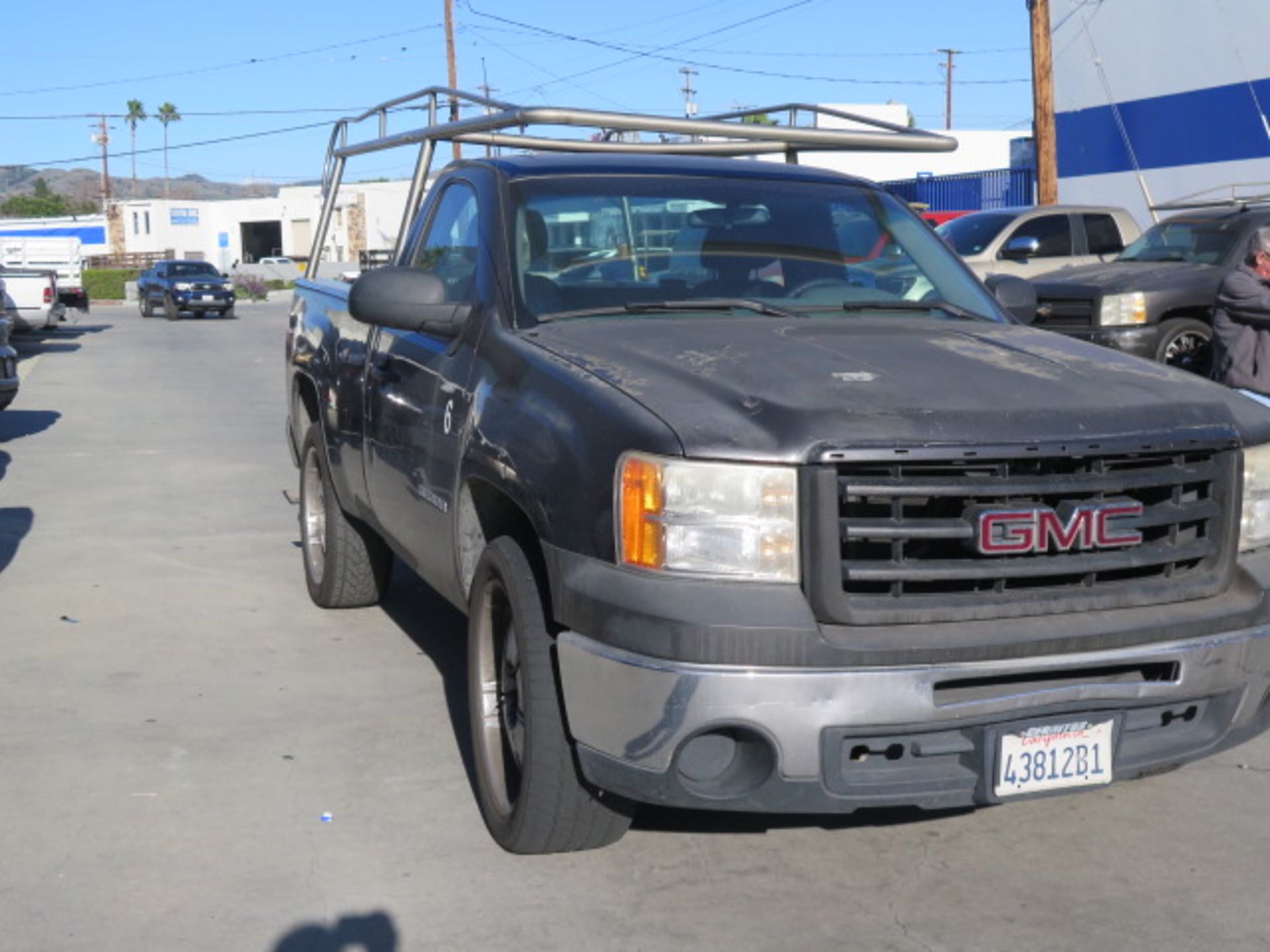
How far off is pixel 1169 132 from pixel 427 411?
22280mm

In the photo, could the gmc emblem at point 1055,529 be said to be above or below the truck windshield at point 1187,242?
below

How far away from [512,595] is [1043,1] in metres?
23.0

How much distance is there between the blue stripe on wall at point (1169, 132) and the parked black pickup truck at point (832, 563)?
20.5m

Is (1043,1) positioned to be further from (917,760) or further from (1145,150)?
(917,760)

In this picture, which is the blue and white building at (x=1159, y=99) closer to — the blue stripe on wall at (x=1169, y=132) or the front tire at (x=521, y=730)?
the blue stripe on wall at (x=1169, y=132)

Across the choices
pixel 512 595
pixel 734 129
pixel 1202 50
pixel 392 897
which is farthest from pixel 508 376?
pixel 1202 50

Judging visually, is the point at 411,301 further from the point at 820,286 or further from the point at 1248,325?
the point at 1248,325

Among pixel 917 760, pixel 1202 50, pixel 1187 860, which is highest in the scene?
pixel 1202 50

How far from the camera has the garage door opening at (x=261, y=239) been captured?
353 ft

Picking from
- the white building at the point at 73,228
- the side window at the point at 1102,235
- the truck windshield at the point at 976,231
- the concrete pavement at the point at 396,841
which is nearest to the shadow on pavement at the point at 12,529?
the concrete pavement at the point at 396,841

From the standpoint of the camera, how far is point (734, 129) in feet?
20.8

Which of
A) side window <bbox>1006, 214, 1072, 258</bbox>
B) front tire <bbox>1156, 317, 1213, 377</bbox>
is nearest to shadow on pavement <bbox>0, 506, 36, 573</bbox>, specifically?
front tire <bbox>1156, 317, 1213, 377</bbox>

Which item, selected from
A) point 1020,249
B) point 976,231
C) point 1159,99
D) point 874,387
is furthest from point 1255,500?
point 1159,99

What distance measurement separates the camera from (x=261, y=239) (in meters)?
111
